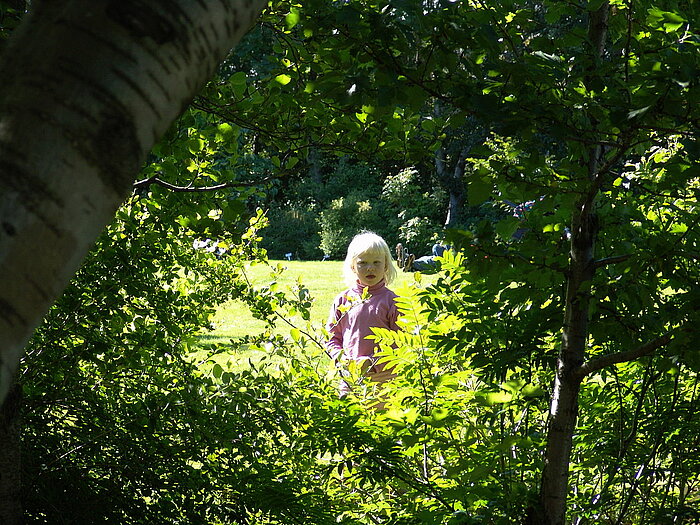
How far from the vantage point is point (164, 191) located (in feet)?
9.53

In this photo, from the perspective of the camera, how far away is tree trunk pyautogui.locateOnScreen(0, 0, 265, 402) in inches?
27.6

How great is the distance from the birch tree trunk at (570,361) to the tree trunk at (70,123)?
1.46 meters

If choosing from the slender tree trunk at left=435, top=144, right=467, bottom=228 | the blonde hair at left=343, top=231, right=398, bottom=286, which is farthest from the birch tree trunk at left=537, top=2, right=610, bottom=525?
the slender tree trunk at left=435, top=144, right=467, bottom=228

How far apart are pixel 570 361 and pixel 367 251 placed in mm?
3034

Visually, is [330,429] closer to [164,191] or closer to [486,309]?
[486,309]

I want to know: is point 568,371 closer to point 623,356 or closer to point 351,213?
point 623,356

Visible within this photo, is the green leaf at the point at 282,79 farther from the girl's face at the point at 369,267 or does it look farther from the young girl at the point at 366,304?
the girl's face at the point at 369,267

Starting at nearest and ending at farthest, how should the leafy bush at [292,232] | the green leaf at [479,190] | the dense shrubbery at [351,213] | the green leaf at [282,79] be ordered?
the green leaf at [479,190] < the green leaf at [282,79] < the dense shrubbery at [351,213] < the leafy bush at [292,232]

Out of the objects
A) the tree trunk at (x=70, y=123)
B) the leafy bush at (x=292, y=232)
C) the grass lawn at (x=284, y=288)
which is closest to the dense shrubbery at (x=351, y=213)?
the leafy bush at (x=292, y=232)

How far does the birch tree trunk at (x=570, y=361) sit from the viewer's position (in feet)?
6.70

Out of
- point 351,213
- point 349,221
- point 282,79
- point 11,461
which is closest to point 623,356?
point 282,79

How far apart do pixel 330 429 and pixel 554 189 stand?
1.21 m

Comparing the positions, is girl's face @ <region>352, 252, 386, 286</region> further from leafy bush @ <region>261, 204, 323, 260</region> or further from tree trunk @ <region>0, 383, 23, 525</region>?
leafy bush @ <region>261, 204, 323, 260</region>

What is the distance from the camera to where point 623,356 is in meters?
1.88
